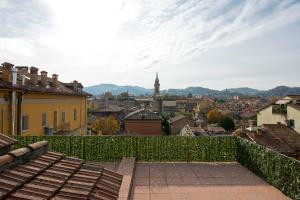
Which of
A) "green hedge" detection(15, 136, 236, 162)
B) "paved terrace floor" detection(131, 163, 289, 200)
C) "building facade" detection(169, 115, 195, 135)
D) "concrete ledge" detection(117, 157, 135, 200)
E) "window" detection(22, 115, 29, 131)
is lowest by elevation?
"building facade" detection(169, 115, 195, 135)

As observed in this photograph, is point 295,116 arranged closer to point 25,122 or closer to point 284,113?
point 284,113

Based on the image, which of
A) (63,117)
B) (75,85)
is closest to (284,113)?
(75,85)

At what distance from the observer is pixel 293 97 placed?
153ft

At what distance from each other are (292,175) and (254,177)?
3480 millimetres

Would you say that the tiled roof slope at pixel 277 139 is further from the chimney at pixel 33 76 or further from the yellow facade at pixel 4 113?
the yellow facade at pixel 4 113

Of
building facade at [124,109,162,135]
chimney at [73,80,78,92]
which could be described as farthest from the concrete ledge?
building facade at [124,109,162,135]

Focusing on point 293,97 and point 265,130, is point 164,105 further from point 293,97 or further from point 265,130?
point 265,130

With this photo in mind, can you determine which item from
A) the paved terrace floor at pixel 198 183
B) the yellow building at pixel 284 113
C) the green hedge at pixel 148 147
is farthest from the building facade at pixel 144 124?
the paved terrace floor at pixel 198 183

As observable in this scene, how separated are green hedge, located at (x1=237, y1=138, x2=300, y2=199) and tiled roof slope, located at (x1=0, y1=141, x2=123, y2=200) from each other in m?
11.0

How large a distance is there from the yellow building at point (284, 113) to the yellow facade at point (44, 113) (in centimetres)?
2626

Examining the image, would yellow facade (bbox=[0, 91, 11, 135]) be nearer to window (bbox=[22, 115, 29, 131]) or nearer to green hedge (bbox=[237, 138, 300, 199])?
window (bbox=[22, 115, 29, 131])

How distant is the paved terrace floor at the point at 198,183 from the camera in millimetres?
12930

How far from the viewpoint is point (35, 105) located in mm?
23734

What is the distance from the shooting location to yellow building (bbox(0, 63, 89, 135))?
19.5 m
